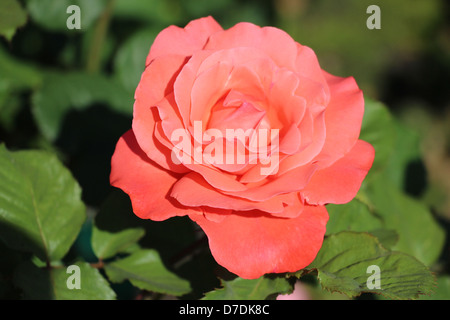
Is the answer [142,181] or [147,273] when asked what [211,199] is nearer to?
[142,181]

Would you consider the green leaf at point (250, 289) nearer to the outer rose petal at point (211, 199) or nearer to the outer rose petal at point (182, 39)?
the outer rose petal at point (211, 199)

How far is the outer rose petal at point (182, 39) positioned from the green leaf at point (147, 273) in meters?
0.34

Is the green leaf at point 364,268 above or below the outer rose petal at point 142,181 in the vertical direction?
below

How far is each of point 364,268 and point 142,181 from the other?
342 millimetres

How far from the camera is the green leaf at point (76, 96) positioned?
1191mm

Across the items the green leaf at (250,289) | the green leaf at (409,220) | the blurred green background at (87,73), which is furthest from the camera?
the blurred green background at (87,73)

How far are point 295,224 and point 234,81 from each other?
226 mm

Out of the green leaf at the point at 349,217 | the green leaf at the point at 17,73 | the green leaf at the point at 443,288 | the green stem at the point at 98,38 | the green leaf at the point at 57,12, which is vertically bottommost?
the green leaf at the point at 443,288

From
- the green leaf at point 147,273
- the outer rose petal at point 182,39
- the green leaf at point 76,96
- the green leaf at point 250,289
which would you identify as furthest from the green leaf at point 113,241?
the green leaf at point 76,96

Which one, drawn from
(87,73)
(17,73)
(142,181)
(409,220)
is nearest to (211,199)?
(142,181)

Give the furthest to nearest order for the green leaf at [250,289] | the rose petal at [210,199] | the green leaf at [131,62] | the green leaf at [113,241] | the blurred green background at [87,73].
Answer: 1. the green leaf at [131,62]
2. the blurred green background at [87,73]
3. the green leaf at [113,241]
4. the green leaf at [250,289]
5. the rose petal at [210,199]

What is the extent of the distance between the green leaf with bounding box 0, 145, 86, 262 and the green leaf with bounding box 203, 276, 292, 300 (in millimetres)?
280

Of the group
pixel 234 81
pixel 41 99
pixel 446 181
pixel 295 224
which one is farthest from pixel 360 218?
pixel 446 181

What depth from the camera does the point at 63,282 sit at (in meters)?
0.77
